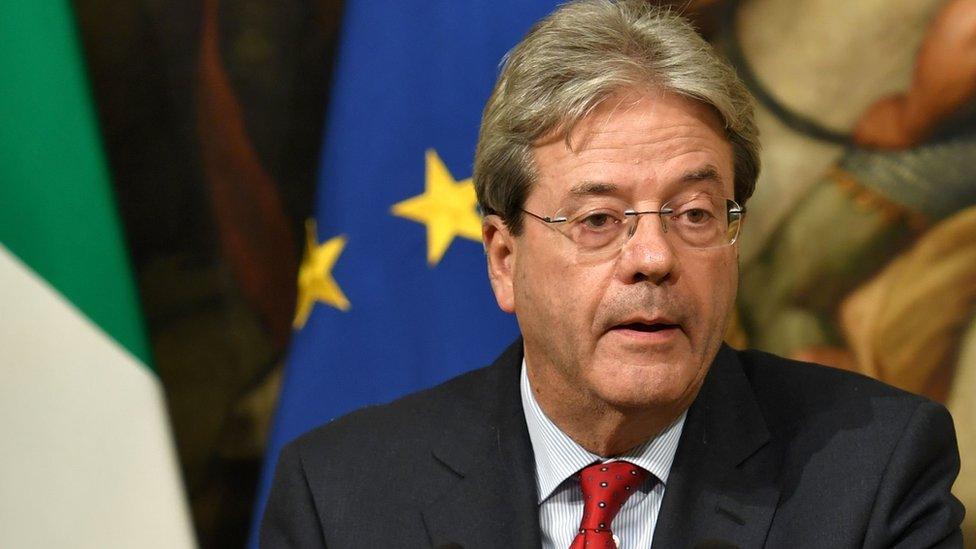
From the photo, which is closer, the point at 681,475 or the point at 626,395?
the point at 626,395

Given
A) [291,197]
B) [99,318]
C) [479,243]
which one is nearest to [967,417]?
[479,243]

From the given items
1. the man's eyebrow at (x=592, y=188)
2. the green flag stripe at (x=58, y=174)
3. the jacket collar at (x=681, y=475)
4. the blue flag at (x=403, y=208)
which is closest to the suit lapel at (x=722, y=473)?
the jacket collar at (x=681, y=475)

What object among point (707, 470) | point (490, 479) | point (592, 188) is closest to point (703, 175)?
point (592, 188)

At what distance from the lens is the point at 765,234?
2.90 m

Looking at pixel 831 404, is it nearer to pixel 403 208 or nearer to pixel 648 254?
pixel 648 254

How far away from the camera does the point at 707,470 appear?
2115mm

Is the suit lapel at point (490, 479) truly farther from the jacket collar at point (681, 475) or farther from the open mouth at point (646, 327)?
the open mouth at point (646, 327)

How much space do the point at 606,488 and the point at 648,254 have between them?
0.44 m

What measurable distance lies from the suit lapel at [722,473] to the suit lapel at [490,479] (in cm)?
26

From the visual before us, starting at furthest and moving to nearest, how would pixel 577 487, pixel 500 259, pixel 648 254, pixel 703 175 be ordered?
1. pixel 500 259
2. pixel 577 487
3. pixel 703 175
4. pixel 648 254

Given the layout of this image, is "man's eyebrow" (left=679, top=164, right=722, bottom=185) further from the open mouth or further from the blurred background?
the blurred background

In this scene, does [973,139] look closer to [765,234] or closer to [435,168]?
[765,234]

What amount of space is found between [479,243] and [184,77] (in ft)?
3.29

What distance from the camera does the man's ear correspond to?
229cm
